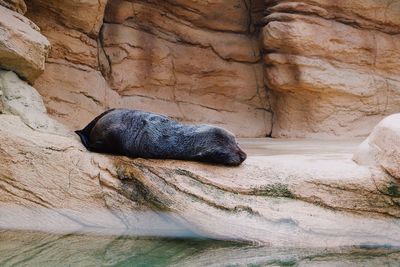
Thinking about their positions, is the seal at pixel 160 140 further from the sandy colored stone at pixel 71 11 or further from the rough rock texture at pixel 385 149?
the sandy colored stone at pixel 71 11

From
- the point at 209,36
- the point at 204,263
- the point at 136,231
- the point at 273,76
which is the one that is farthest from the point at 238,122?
the point at 204,263

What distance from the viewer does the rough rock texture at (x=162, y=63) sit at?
318 inches

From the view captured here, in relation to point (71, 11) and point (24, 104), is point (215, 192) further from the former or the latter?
point (71, 11)

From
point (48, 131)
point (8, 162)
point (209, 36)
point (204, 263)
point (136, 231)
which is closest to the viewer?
point (204, 263)

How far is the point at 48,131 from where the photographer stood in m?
5.13

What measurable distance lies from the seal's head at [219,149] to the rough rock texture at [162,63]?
3575mm

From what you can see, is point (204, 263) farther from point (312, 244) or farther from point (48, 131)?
point (48, 131)

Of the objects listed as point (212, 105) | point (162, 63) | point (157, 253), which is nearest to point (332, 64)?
point (212, 105)

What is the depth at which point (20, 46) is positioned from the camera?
5.36 m

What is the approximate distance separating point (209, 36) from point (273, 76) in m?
1.44

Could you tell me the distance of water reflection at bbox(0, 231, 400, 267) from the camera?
3.50 meters

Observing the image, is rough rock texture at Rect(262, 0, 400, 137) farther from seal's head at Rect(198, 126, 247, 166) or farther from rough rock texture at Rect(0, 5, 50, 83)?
rough rock texture at Rect(0, 5, 50, 83)

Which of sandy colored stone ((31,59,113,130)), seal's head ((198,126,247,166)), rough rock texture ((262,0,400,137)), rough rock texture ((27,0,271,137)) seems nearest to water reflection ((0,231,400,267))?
seal's head ((198,126,247,166))

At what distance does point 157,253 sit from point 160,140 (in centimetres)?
152
